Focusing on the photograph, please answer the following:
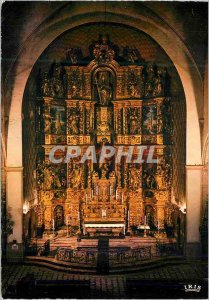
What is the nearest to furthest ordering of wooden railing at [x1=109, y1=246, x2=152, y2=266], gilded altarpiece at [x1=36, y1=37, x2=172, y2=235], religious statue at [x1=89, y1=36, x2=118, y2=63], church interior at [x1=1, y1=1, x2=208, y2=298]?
1. wooden railing at [x1=109, y1=246, x2=152, y2=266]
2. church interior at [x1=1, y1=1, x2=208, y2=298]
3. religious statue at [x1=89, y1=36, x2=118, y2=63]
4. gilded altarpiece at [x1=36, y1=37, x2=172, y2=235]

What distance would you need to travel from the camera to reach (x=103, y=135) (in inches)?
846

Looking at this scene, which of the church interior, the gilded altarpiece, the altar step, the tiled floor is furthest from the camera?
the gilded altarpiece

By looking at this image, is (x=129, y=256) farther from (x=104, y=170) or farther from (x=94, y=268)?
(x=104, y=170)

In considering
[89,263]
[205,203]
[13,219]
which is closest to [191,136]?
[205,203]

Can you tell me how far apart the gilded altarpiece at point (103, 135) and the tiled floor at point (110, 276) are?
3.63 m

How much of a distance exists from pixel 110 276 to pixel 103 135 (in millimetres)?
7645

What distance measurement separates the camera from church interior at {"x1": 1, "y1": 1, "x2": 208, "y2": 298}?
57.7 ft

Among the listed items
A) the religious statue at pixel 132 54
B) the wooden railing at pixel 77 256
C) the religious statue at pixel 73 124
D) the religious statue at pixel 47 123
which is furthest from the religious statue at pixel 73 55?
the wooden railing at pixel 77 256

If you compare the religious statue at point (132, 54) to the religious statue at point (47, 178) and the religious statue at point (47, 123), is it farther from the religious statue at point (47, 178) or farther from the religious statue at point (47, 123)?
the religious statue at point (47, 178)

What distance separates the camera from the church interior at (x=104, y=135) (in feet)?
57.7

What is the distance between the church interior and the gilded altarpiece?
0.17 ft

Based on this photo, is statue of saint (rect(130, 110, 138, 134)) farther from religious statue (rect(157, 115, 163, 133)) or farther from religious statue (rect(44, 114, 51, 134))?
religious statue (rect(44, 114, 51, 134))

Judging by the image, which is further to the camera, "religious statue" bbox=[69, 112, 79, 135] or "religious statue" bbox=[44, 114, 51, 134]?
"religious statue" bbox=[69, 112, 79, 135]

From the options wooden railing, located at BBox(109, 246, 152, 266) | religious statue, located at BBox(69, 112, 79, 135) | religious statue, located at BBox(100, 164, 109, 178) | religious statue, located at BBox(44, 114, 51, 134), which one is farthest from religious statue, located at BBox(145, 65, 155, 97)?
wooden railing, located at BBox(109, 246, 152, 266)
